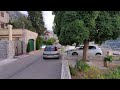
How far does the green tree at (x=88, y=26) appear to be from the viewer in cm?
1777

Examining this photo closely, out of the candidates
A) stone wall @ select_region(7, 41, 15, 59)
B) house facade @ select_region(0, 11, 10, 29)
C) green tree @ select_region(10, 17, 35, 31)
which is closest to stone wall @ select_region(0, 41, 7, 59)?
stone wall @ select_region(7, 41, 15, 59)

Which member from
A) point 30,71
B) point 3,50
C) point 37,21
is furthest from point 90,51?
point 37,21

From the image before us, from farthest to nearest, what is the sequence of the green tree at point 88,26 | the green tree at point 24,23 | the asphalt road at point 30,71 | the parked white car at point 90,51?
the green tree at point 24,23, the parked white car at point 90,51, the green tree at point 88,26, the asphalt road at point 30,71

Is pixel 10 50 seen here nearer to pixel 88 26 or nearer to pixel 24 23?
pixel 88 26

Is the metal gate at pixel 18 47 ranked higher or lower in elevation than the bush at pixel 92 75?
higher

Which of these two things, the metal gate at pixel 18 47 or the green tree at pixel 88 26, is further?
the metal gate at pixel 18 47

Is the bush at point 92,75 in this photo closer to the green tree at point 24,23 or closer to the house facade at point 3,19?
the house facade at point 3,19

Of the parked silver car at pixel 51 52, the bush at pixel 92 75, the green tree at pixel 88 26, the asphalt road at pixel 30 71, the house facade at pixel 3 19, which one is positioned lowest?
the asphalt road at pixel 30 71

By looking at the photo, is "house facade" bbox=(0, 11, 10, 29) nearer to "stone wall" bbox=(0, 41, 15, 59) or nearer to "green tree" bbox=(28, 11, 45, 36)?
"green tree" bbox=(28, 11, 45, 36)

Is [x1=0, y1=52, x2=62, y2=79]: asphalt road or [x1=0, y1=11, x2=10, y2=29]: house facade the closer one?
[x1=0, y1=52, x2=62, y2=79]: asphalt road

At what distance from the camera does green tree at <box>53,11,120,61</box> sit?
1777 centimetres

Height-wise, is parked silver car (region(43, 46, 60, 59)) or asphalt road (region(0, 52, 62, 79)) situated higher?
parked silver car (region(43, 46, 60, 59))

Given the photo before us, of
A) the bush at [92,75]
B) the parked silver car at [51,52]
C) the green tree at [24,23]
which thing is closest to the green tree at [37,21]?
the green tree at [24,23]

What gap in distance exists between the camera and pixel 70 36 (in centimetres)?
1783
